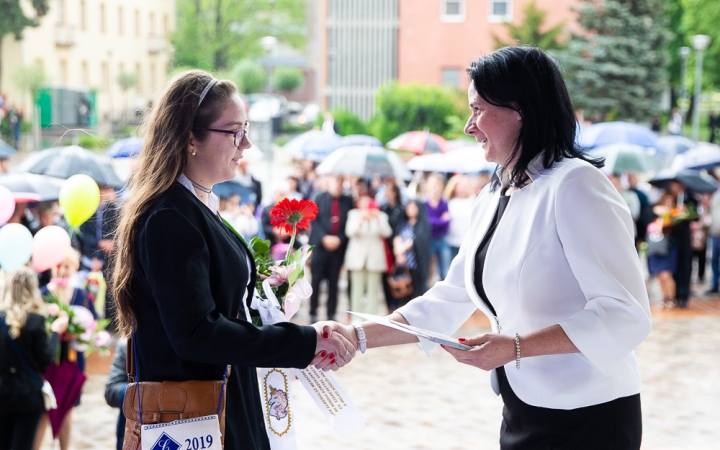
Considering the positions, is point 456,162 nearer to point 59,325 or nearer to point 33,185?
point 33,185

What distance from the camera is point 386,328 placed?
3230mm

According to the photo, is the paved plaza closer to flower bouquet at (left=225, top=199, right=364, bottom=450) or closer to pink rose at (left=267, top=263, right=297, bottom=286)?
flower bouquet at (left=225, top=199, right=364, bottom=450)

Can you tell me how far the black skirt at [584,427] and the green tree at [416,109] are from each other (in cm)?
2534

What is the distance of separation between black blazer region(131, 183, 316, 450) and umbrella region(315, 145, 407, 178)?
8715mm

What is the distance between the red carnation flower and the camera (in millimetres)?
3207

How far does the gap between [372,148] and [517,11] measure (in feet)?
82.1

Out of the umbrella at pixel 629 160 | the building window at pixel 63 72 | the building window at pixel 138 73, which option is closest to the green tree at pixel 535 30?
the building window at pixel 138 73

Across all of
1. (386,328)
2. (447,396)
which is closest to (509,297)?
(386,328)

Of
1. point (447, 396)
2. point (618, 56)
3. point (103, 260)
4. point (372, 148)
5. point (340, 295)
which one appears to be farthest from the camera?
point (618, 56)

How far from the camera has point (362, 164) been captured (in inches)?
457

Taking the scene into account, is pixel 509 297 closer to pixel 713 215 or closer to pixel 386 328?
pixel 386 328

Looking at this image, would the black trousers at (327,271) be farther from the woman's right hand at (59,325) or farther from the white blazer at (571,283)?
the white blazer at (571,283)

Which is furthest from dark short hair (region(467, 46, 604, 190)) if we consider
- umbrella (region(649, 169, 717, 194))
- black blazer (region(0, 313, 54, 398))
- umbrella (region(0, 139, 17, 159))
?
umbrella (region(649, 169, 717, 194))

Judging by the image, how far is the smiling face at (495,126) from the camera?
9.30 ft
